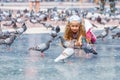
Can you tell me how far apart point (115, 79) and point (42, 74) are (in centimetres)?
138

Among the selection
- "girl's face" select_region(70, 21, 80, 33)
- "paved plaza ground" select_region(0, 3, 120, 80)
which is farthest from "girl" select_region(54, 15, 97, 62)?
"paved plaza ground" select_region(0, 3, 120, 80)

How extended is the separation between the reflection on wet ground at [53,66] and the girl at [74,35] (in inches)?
8.6

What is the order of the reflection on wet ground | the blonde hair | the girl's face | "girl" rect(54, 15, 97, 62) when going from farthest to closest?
the blonde hair
the girl's face
"girl" rect(54, 15, 97, 62)
the reflection on wet ground

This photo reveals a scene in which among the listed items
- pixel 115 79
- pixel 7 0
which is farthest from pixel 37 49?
pixel 7 0

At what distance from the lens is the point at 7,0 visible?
65938mm

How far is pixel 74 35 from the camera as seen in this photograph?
10805 mm

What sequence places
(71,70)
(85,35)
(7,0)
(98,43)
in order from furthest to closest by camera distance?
(7,0) → (98,43) → (85,35) → (71,70)

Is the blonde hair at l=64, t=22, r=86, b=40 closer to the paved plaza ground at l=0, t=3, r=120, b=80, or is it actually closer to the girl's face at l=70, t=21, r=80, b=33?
the girl's face at l=70, t=21, r=80, b=33

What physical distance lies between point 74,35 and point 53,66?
3.80 feet

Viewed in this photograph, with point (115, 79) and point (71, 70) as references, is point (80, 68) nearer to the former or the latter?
point (71, 70)

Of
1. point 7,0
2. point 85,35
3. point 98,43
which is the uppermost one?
point 85,35

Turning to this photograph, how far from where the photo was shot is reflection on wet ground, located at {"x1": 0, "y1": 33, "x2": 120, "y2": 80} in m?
8.77

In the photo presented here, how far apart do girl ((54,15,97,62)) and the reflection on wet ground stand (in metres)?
0.22

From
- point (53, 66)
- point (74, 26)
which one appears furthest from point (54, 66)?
point (74, 26)
